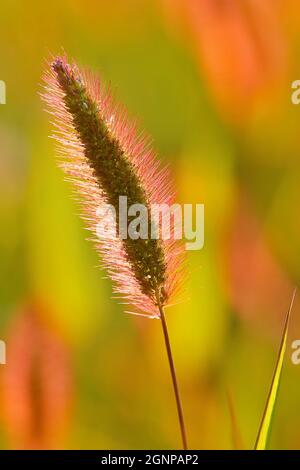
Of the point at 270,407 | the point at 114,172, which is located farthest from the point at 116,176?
the point at 270,407

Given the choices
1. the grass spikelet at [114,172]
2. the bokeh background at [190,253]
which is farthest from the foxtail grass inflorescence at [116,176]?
the bokeh background at [190,253]

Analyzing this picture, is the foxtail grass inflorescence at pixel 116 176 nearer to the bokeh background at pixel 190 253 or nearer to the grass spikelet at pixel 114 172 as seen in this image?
the grass spikelet at pixel 114 172

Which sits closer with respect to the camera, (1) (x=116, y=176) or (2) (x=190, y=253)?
(1) (x=116, y=176)

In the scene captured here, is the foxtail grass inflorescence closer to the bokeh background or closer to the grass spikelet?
the grass spikelet

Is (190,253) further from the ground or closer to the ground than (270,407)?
further from the ground

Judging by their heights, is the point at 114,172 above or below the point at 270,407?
above

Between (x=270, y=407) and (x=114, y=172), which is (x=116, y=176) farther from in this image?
(x=270, y=407)
